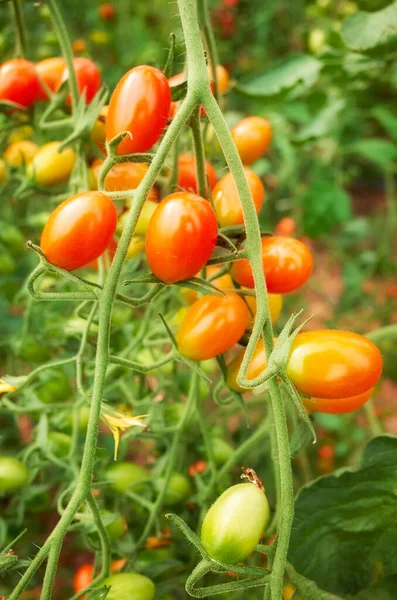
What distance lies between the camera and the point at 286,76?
1.22 metres

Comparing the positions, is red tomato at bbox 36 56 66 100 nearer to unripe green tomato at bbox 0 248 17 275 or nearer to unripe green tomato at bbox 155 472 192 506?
unripe green tomato at bbox 0 248 17 275

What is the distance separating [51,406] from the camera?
707mm

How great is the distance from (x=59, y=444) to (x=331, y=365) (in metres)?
0.37

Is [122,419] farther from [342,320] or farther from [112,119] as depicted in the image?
[342,320]

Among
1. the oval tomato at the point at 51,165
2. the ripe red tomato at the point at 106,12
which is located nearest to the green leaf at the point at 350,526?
the oval tomato at the point at 51,165

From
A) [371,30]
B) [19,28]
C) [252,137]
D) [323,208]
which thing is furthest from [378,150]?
[19,28]

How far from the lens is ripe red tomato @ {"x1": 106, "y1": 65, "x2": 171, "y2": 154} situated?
51 cm

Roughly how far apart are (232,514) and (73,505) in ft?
0.39

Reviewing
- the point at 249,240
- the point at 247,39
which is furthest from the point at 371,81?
Answer: the point at 247,39

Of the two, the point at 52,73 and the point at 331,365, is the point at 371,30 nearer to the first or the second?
the point at 52,73

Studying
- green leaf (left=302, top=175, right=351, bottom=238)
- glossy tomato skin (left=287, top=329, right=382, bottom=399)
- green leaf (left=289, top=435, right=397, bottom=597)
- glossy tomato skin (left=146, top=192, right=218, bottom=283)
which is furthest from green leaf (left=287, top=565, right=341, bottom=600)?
green leaf (left=302, top=175, right=351, bottom=238)

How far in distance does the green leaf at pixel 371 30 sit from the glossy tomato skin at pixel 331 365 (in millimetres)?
557

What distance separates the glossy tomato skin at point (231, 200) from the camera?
584 millimetres

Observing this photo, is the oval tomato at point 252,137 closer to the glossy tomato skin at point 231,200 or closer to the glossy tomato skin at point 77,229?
the glossy tomato skin at point 231,200
